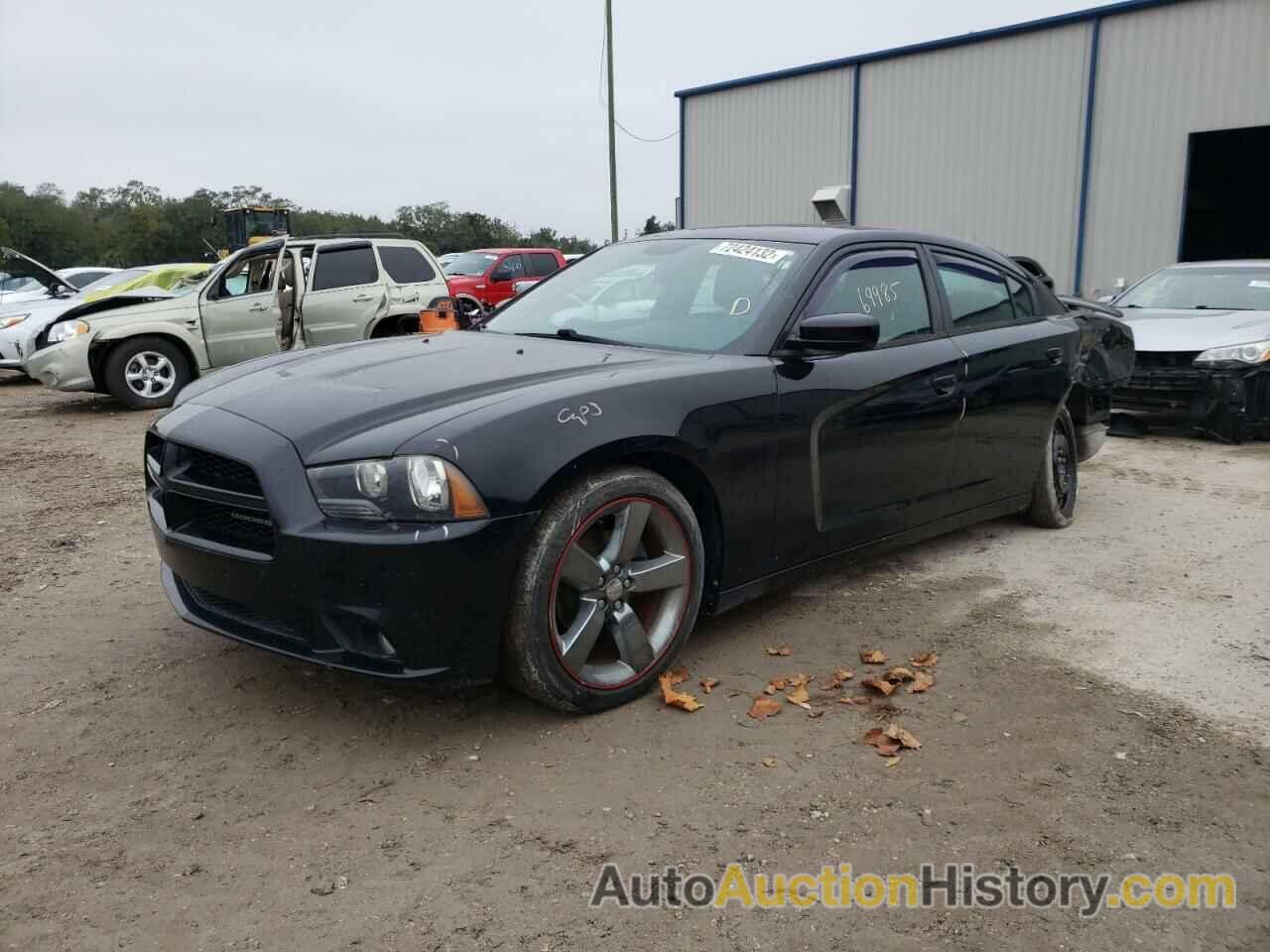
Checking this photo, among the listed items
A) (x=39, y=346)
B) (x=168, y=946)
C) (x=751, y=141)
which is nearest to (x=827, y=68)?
(x=751, y=141)

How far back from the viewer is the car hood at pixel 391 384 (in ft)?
9.48

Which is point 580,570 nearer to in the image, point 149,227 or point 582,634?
Answer: point 582,634

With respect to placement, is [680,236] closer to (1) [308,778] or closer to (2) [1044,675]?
(2) [1044,675]

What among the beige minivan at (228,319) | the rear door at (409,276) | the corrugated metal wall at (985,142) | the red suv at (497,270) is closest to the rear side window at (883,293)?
the beige minivan at (228,319)

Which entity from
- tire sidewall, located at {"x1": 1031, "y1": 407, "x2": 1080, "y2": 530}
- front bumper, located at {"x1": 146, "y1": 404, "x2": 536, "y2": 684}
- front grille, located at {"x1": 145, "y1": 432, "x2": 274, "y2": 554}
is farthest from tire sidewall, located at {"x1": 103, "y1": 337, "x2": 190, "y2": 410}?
tire sidewall, located at {"x1": 1031, "y1": 407, "x2": 1080, "y2": 530}

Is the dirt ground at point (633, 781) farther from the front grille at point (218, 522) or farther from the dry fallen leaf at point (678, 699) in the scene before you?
the front grille at point (218, 522)

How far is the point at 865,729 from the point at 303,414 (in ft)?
6.37

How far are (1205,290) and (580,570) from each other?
837cm

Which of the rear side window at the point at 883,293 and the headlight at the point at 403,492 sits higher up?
the rear side window at the point at 883,293

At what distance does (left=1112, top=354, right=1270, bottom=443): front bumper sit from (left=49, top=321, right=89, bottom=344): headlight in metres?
9.60

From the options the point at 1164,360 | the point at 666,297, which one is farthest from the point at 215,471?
the point at 1164,360

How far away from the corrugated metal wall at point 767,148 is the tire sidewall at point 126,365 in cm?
1147

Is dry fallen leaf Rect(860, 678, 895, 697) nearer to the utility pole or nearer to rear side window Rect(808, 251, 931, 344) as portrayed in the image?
rear side window Rect(808, 251, 931, 344)

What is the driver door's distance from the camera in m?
10.5
